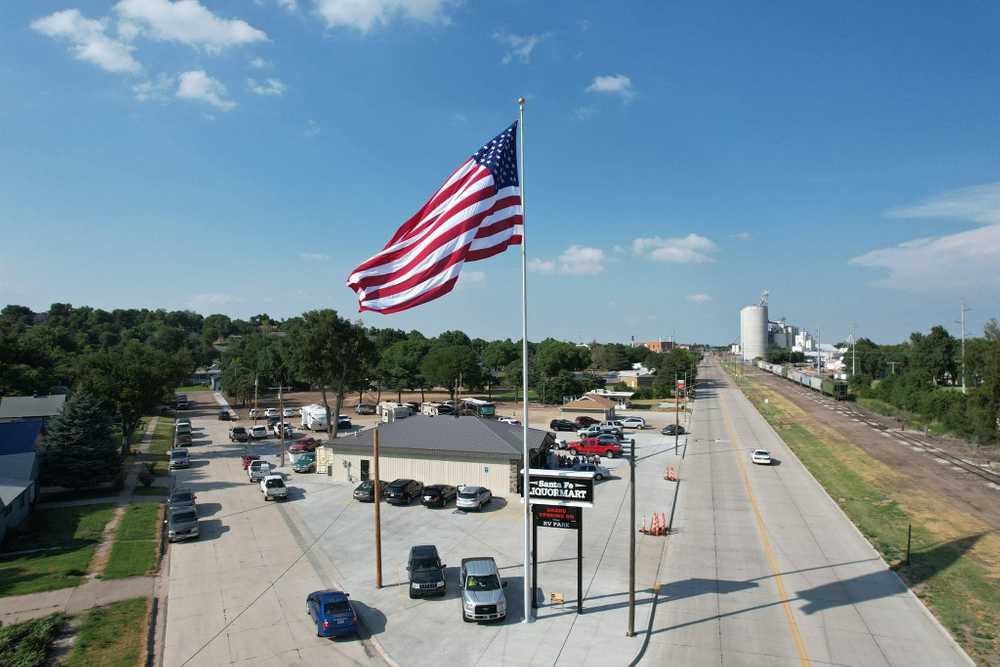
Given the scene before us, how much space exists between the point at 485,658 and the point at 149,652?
9.67m

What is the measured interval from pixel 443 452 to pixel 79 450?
23.6 meters

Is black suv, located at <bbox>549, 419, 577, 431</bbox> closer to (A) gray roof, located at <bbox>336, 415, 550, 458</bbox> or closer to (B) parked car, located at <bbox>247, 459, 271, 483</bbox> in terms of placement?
(A) gray roof, located at <bbox>336, 415, 550, 458</bbox>

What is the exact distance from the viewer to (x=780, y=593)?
20.2 metres

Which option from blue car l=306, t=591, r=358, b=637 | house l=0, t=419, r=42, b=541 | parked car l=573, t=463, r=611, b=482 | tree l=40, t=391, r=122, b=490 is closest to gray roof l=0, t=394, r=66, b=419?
house l=0, t=419, r=42, b=541

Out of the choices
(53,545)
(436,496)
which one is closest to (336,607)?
(436,496)

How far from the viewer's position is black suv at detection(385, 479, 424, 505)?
32.2m

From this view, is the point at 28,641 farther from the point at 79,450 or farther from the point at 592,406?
the point at 592,406

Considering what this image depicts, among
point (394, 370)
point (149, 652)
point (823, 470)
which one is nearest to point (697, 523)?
point (823, 470)

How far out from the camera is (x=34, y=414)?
55.6m

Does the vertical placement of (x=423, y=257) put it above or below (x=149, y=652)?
above

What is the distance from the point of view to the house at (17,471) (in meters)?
28.2

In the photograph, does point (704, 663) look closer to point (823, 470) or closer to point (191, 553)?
point (191, 553)

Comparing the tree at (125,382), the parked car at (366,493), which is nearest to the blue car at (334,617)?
the parked car at (366,493)

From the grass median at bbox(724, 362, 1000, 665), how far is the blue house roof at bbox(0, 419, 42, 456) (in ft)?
159
